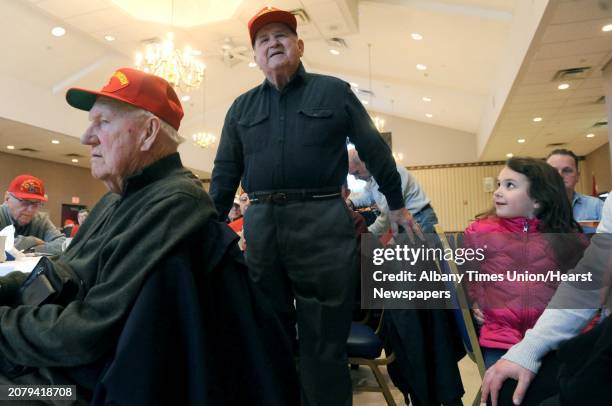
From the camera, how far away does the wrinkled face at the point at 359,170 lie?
95.4 inches

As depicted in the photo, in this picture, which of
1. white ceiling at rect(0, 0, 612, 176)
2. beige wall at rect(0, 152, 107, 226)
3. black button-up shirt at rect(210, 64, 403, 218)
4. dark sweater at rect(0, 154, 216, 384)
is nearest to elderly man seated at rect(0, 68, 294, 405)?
dark sweater at rect(0, 154, 216, 384)

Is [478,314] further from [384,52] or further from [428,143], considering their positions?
[428,143]

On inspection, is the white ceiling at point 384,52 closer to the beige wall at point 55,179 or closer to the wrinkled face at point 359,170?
the beige wall at point 55,179

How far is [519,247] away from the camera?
1.34 meters

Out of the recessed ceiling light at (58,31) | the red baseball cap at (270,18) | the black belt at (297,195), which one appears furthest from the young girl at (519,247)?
the recessed ceiling light at (58,31)

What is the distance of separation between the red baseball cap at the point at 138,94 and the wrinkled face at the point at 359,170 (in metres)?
1.45

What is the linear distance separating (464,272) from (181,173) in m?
0.94

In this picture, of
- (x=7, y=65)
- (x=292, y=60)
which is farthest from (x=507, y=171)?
(x=7, y=65)

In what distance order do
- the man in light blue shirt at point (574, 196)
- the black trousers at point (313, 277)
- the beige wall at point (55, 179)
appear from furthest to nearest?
the beige wall at point (55, 179), the man in light blue shirt at point (574, 196), the black trousers at point (313, 277)

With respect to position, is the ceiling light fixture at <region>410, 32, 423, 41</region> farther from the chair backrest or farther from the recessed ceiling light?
the chair backrest

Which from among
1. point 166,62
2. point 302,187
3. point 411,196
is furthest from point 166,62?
point 302,187

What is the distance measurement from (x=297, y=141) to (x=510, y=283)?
829 mm

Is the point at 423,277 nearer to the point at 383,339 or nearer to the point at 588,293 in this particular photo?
the point at 383,339

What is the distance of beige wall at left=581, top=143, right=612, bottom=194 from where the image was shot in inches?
414
